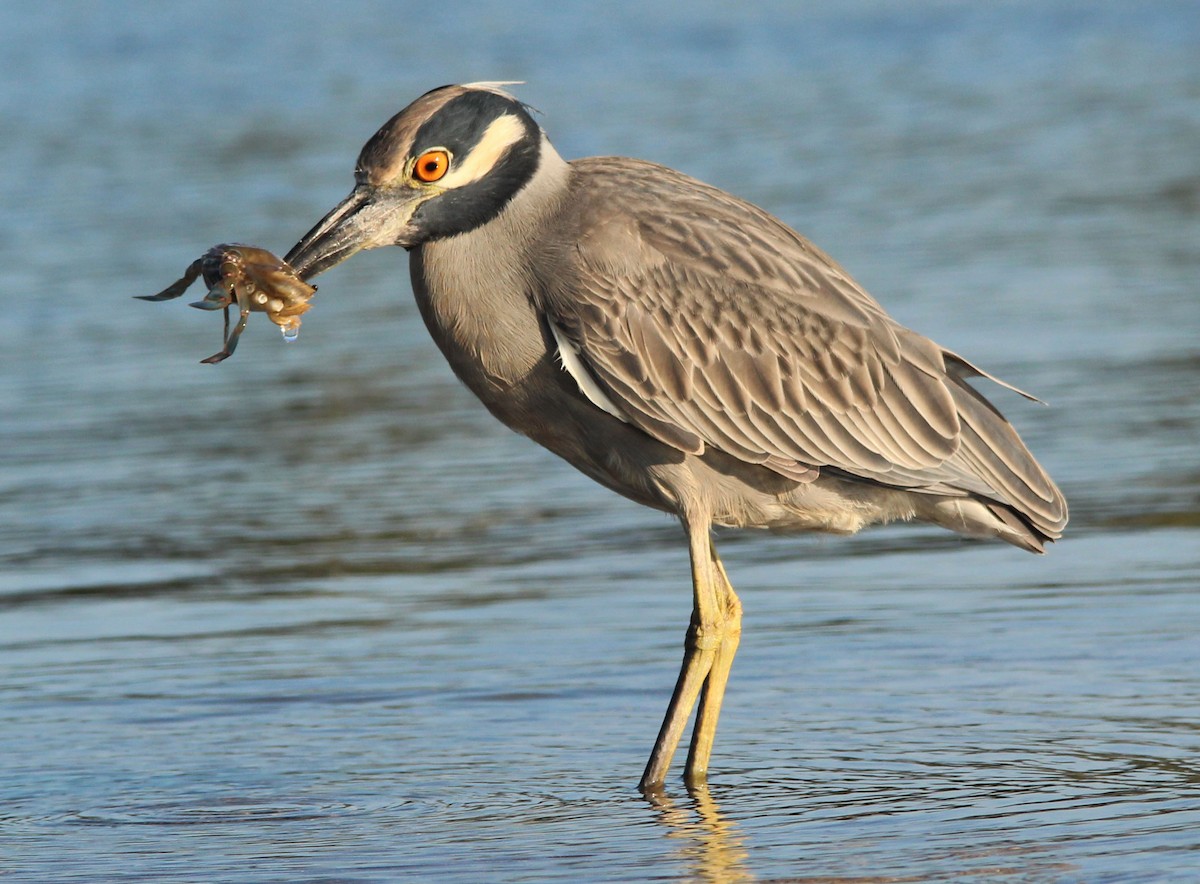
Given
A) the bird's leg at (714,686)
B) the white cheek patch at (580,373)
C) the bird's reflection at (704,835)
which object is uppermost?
the white cheek patch at (580,373)

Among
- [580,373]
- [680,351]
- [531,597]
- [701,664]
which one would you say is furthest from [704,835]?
[531,597]

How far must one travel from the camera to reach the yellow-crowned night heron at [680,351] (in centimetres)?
658

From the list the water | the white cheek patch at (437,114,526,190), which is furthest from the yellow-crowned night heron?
the water

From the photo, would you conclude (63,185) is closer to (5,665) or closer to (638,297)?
(5,665)

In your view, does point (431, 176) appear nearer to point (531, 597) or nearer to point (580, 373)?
point (580, 373)

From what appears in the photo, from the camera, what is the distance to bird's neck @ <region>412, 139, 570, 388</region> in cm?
657

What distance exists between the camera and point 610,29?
30.3m

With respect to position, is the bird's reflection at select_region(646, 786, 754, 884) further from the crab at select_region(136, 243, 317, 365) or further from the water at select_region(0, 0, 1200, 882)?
the crab at select_region(136, 243, 317, 365)

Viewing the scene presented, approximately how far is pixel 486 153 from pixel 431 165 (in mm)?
182

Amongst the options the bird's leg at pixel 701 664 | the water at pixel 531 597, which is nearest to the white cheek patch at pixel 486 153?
the bird's leg at pixel 701 664

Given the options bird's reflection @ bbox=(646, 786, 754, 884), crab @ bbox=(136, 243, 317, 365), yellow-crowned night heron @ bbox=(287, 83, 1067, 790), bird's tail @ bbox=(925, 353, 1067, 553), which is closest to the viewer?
bird's reflection @ bbox=(646, 786, 754, 884)

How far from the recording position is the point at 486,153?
262 inches

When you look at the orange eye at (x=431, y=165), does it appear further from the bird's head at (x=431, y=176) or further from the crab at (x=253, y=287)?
the crab at (x=253, y=287)

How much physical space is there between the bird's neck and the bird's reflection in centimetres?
136
